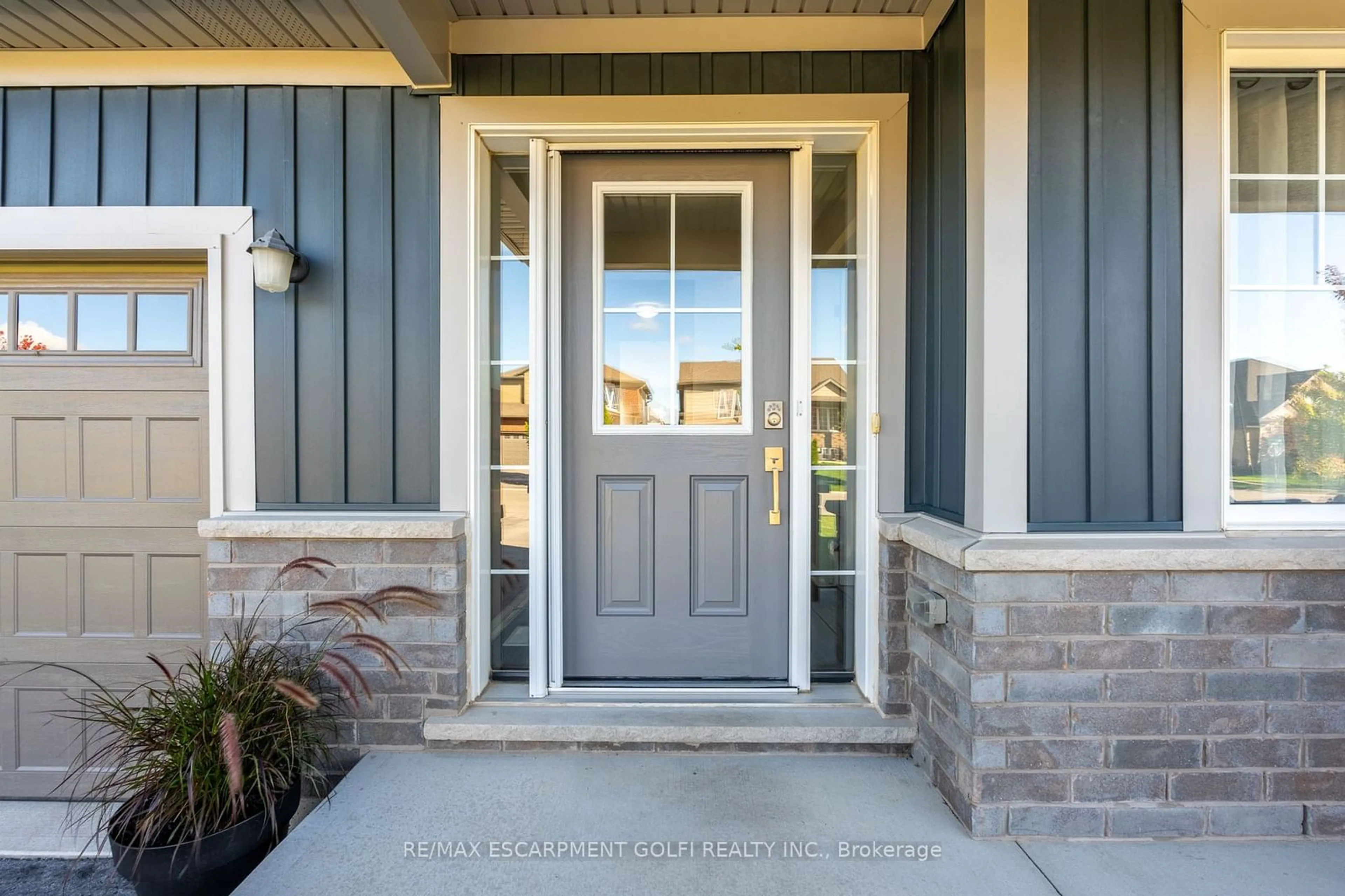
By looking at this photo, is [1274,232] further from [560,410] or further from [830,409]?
[560,410]

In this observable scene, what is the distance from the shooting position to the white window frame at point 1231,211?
173 cm

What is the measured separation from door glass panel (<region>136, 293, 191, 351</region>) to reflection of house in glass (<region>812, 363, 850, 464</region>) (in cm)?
252

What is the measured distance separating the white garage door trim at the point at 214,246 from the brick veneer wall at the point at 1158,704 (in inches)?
103

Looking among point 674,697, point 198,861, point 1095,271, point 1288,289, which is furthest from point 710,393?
point 198,861

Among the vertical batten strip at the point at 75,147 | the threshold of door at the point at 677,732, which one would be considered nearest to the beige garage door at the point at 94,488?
the vertical batten strip at the point at 75,147

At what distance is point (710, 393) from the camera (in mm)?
2285

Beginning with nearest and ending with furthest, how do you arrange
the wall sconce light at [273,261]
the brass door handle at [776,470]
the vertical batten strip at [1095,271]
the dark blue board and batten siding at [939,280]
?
1. the vertical batten strip at [1095,271]
2. the dark blue board and batten siding at [939,280]
3. the wall sconce light at [273,261]
4. the brass door handle at [776,470]

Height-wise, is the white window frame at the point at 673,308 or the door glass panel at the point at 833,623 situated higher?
the white window frame at the point at 673,308

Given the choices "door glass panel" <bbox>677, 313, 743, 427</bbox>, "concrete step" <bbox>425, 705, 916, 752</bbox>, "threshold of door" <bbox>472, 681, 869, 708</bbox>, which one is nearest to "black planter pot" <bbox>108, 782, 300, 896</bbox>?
"concrete step" <bbox>425, 705, 916, 752</bbox>

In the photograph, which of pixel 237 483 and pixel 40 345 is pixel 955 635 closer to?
pixel 237 483

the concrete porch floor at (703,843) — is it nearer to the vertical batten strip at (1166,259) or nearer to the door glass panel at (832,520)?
the door glass panel at (832,520)

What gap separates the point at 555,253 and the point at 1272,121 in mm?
2409

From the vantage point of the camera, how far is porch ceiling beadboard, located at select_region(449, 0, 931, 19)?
80.0 inches

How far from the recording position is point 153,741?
5.45 ft
